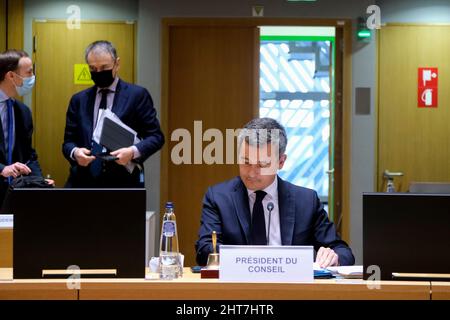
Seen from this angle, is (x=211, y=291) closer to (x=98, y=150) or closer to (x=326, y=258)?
(x=326, y=258)

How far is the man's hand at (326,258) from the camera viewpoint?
7.71 feet

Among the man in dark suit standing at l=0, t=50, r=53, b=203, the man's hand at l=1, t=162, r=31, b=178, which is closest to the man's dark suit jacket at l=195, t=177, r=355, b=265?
the man's hand at l=1, t=162, r=31, b=178

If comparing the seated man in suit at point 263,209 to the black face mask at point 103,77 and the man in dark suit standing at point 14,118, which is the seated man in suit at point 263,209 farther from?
the man in dark suit standing at point 14,118

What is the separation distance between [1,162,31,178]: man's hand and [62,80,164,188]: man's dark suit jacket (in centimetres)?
25

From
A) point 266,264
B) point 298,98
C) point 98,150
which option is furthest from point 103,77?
point 298,98

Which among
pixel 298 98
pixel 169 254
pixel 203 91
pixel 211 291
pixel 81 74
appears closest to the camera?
pixel 211 291

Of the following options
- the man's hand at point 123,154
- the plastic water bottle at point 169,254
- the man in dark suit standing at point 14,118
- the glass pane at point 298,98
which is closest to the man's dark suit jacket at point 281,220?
the plastic water bottle at point 169,254

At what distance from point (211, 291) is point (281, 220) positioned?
30.8 inches

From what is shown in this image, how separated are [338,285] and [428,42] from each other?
397cm

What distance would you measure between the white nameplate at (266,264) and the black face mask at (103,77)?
81.5 inches

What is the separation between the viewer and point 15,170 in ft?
11.8

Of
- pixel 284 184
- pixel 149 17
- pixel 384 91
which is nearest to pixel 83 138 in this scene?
pixel 284 184

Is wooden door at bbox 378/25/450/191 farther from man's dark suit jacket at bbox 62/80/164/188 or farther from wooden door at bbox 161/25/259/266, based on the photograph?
man's dark suit jacket at bbox 62/80/164/188
